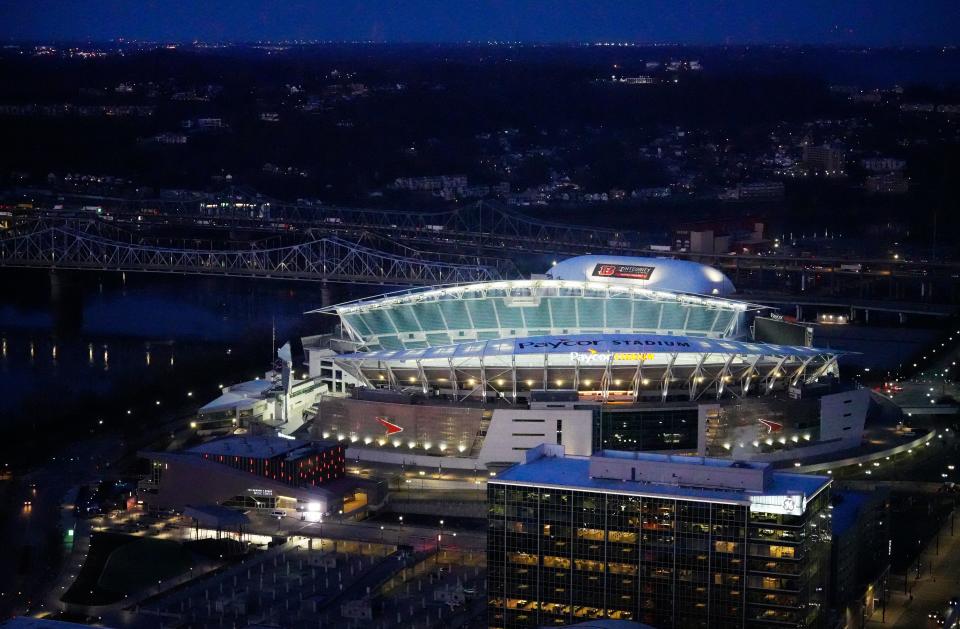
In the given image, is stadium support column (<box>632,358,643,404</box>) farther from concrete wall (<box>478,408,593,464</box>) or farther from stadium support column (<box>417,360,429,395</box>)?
stadium support column (<box>417,360,429,395</box>)

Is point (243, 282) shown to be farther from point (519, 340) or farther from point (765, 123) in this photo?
point (765, 123)

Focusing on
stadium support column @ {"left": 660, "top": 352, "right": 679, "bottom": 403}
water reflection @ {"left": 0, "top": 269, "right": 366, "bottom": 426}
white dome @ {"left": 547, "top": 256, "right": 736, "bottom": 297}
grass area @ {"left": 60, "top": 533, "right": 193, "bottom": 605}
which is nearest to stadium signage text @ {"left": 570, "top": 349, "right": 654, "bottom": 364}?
stadium support column @ {"left": 660, "top": 352, "right": 679, "bottom": 403}

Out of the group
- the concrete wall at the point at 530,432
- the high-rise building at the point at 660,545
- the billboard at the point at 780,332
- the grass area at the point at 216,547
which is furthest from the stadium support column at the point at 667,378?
the high-rise building at the point at 660,545

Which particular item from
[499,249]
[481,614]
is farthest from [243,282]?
[481,614]

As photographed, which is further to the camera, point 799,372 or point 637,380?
point 799,372

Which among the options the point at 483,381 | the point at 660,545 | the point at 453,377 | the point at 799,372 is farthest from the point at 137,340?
the point at 660,545

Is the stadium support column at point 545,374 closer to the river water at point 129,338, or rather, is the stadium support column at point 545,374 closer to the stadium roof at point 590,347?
the stadium roof at point 590,347

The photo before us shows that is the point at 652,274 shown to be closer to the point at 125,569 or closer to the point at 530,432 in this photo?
the point at 530,432
